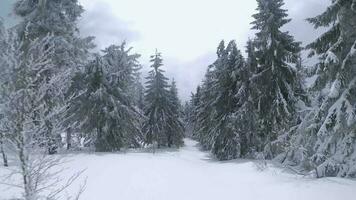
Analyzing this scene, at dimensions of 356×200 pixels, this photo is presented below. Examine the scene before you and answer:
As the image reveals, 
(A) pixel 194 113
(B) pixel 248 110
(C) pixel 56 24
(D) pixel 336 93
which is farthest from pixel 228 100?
(A) pixel 194 113

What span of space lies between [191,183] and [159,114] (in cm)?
2588

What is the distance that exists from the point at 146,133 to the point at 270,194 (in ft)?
96.4

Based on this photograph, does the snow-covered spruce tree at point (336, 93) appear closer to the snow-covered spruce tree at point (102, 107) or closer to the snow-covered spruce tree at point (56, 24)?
the snow-covered spruce tree at point (56, 24)

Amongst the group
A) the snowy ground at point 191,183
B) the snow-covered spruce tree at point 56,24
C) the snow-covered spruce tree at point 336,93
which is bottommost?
the snowy ground at point 191,183

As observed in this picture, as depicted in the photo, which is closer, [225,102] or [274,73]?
[274,73]

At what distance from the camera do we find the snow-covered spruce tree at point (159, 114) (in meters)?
45.2

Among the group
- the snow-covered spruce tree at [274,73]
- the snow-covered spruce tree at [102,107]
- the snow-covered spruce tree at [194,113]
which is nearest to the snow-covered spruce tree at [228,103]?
the snow-covered spruce tree at [274,73]

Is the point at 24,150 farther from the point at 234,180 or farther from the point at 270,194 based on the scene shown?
the point at 234,180

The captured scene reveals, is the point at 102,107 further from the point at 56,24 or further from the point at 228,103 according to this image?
the point at 228,103

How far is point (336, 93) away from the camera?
16219 mm

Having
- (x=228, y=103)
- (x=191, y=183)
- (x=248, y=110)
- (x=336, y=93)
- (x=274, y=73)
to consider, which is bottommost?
(x=191, y=183)

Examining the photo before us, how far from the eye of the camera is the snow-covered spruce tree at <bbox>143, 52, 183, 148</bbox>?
148 feet

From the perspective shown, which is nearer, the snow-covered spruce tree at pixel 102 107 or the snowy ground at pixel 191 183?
the snowy ground at pixel 191 183

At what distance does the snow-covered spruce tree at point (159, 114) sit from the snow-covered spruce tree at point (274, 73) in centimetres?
1884
